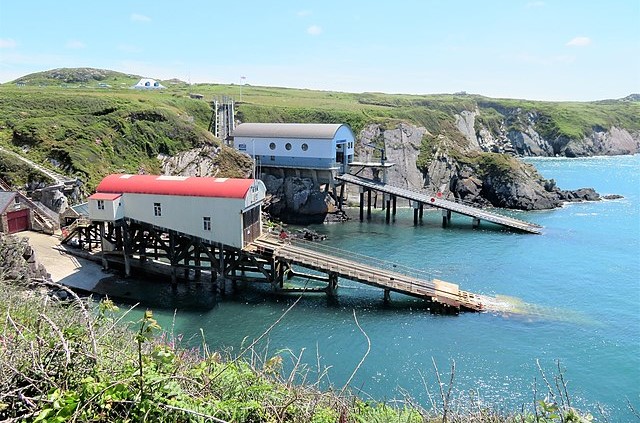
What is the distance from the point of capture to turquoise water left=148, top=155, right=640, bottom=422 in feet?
77.3

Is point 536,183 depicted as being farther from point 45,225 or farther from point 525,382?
point 45,225

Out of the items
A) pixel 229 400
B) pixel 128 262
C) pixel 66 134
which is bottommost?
pixel 128 262

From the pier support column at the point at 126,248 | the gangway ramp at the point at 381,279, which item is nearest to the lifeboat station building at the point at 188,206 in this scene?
the pier support column at the point at 126,248

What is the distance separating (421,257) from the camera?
4450 cm

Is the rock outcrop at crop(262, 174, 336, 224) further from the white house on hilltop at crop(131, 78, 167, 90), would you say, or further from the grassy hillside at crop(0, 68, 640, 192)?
the white house on hilltop at crop(131, 78, 167, 90)

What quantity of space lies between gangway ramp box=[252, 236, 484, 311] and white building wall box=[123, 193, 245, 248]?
225 centimetres

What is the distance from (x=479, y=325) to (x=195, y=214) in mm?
19008

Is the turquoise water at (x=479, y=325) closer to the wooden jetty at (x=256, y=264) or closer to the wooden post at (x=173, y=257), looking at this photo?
the wooden jetty at (x=256, y=264)

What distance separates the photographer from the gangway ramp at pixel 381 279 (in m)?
31.9

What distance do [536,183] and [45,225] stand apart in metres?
61.0

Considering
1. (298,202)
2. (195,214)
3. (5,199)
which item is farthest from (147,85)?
(195,214)

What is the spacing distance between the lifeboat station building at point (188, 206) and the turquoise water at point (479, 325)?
450 centimetres

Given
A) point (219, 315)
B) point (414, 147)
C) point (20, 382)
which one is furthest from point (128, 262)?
point (414, 147)

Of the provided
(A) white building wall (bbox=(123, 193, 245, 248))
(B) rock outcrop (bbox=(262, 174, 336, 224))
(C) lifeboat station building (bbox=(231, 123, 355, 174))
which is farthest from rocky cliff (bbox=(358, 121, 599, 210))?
(A) white building wall (bbox=(123, 193, 245, 248))
